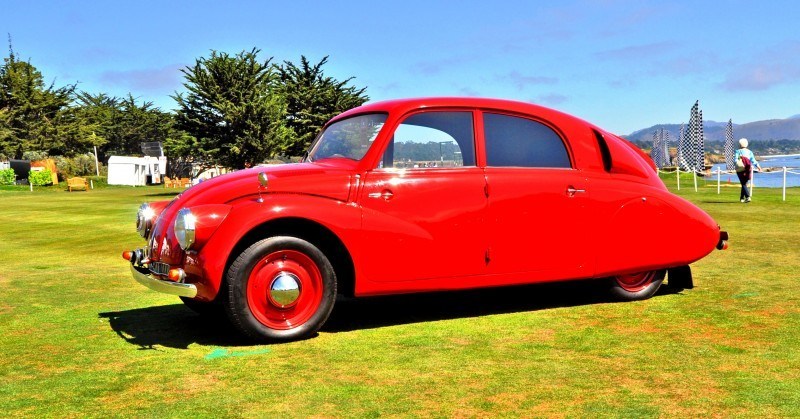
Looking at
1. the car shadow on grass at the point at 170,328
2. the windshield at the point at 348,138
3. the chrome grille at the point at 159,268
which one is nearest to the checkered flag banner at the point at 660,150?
the windshield at the point at 348,138

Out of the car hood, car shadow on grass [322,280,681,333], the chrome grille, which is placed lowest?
car shadow on grass [322,280,681,333]

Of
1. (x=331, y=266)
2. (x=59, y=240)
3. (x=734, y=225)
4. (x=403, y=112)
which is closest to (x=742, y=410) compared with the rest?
(x=331, y=266)

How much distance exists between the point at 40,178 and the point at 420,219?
58210mm

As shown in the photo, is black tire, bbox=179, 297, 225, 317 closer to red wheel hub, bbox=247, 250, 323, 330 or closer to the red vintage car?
the red vintage car

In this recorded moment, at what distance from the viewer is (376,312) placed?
20.9 ft

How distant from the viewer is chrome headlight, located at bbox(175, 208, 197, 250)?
16.3 feet

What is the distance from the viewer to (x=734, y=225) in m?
14.2

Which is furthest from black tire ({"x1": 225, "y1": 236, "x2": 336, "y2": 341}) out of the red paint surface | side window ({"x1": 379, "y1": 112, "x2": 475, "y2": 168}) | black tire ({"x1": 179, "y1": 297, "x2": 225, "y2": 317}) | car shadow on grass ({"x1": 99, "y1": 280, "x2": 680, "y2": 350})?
black tire ({"x1": 179, "y1": 297, "x2": 225, "y2": 317})

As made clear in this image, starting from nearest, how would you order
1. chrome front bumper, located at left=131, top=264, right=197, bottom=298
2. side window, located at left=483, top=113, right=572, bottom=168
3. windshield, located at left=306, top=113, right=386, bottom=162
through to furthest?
chrome front bumper, located at left=131, top=264, right=197, bottom=298 → windshield, located at left=306, top=113, right=386, bottom=162 → side window, located at left=483, top=113, right=572, bottom=168

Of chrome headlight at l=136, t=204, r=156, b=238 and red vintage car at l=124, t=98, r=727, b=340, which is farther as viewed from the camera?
chrome headlight at l=136, t=204, r=156, b=238

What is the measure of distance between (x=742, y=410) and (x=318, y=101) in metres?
50.9

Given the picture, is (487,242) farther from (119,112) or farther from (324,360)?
(119,112)

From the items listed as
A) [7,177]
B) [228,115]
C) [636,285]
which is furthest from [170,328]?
[7,177]

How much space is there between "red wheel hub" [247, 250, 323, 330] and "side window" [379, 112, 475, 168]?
37.7 inches
